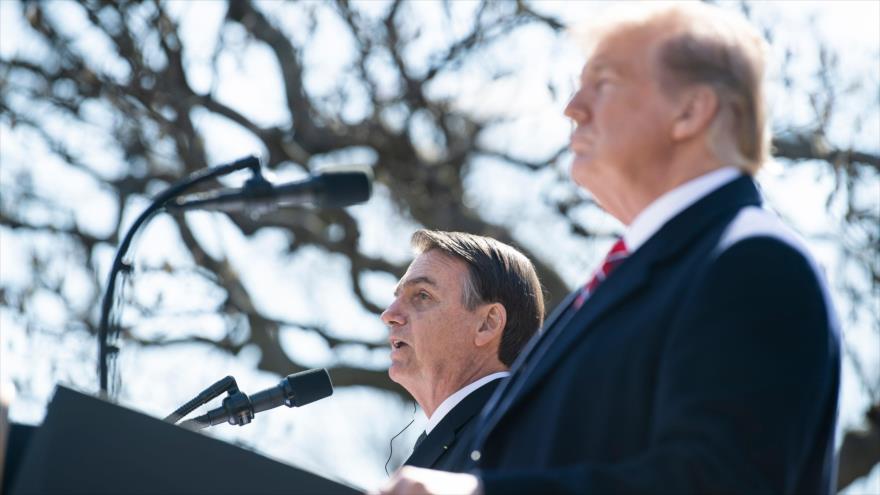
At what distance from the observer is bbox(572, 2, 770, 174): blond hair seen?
102 inches

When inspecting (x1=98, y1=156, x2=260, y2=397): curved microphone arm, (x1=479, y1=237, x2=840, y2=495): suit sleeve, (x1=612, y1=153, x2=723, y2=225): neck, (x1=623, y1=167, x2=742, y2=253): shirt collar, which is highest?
(x1=98, y1=156, x2=260, y2=397): curved microphone arm

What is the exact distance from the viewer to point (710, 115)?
258cm

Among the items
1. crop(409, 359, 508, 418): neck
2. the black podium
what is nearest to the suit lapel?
the black podium

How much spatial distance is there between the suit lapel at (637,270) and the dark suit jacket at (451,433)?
1258 mm

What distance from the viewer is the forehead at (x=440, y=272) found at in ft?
15.1

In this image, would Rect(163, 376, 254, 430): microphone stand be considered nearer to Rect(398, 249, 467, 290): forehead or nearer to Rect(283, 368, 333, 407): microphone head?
Rect(283, 368, 333, 407): microphone head

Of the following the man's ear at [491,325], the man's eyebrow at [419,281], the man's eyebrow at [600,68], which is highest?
the man's eyebrow at [419,281]

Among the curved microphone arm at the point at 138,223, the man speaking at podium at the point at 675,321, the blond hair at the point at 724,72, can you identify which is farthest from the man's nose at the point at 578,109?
the curved microphone arm at the point at 138,223

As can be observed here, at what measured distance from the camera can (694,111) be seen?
8.47ft

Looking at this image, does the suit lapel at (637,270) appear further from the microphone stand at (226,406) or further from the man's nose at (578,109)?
the microphone stand at (226,406)

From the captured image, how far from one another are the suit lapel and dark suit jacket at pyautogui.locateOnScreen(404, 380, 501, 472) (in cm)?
126

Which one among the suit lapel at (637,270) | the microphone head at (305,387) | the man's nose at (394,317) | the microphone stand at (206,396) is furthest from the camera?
the man's nose at (394,317)

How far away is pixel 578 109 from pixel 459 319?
187 centimetres

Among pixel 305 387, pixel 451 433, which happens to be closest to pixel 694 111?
pixel 305 387
